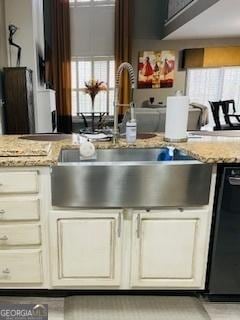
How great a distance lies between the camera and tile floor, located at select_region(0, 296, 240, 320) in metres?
1.45

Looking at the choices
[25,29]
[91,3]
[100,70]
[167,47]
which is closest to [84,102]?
[100,70]

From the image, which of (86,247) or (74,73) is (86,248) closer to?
(86,247)

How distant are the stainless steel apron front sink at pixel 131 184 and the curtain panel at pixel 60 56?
226 inches

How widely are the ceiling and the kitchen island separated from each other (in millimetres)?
3143

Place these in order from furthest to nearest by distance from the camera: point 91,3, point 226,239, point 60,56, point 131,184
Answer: point 60,56, point 91,3, point 226,239, point 131,184

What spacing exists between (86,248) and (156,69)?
6.42m

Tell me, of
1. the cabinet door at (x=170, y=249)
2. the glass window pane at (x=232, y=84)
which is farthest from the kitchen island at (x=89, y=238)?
the glass window pane at (x=232, y=84)

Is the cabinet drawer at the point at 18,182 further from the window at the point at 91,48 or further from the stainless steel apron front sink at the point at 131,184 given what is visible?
the window at the point at 91,48

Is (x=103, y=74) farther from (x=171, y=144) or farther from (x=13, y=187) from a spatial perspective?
(x=13, y=187)

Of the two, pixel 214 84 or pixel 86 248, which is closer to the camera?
pixel 86 248

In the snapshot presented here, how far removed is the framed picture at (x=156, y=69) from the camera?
6.99m

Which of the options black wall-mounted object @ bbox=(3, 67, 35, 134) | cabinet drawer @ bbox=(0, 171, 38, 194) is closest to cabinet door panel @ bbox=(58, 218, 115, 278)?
cabinet drawer @ bbox=(0, 171, 38, 194)

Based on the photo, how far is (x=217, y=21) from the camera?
4.62 meters

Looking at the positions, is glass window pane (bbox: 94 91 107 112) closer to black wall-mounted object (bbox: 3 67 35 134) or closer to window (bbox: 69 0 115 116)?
window (bbox: 69 0 115 116)
